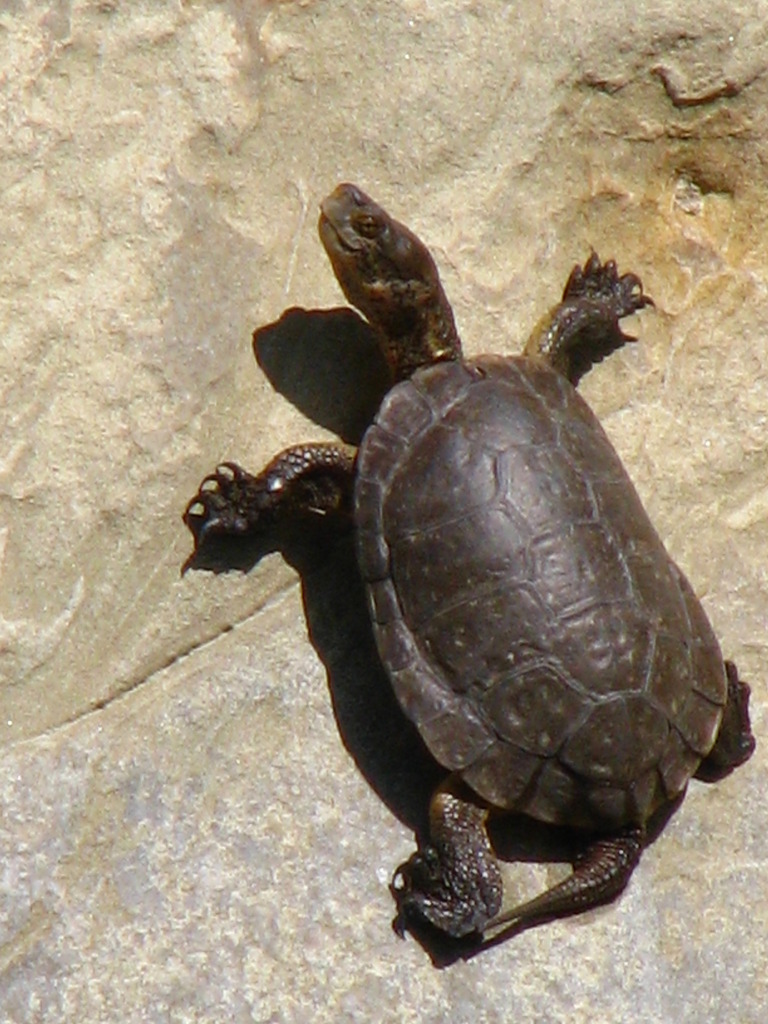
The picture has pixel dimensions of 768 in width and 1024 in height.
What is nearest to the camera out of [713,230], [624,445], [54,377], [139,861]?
[139,861]

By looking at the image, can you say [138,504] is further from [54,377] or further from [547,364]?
[547,364]

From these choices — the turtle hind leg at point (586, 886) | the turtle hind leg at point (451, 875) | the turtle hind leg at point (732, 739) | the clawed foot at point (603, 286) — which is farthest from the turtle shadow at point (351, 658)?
the clawed foot at point (603, 286)

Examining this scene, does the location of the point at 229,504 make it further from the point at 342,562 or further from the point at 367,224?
the point at 367,224

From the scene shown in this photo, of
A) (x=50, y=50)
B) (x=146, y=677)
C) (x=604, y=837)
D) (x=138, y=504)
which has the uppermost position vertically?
(x=50, y=50)

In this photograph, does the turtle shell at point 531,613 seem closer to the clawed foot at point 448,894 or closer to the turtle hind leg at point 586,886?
the turtle hind leg at point 586,886

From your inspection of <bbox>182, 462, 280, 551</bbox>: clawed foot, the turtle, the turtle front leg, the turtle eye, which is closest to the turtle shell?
the turtle

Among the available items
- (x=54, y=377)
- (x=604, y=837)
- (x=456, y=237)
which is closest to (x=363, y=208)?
(x=456, y=237)

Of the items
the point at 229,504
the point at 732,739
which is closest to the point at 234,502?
the point at 229,504
